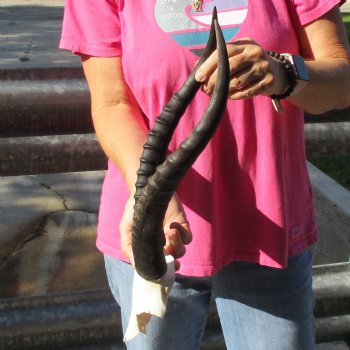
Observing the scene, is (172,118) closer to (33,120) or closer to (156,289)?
(156,289)

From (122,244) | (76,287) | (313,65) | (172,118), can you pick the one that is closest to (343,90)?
(313,65)

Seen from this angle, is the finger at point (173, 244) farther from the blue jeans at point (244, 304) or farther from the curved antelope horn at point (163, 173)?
the blue jeans at point (244, 304)

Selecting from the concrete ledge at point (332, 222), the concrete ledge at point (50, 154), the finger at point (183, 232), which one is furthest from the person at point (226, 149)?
the concrete ledge at point (332, 222)

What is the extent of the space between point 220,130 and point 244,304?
446 millimetres

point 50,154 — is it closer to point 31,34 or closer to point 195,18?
point 195,18

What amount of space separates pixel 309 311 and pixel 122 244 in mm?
556

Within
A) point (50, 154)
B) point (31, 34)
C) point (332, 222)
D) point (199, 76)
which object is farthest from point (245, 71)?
point (31, 34)

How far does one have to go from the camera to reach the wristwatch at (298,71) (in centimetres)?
163

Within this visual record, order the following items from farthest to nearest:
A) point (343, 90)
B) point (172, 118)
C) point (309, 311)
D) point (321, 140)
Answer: point (321, 140)
point (309, 311)
point (343, 90)
point (172, 118)

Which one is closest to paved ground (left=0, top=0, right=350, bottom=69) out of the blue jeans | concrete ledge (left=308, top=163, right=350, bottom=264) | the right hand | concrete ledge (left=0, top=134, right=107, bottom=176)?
concrete ledge (left=308, top=163, right=350, bottom=264)

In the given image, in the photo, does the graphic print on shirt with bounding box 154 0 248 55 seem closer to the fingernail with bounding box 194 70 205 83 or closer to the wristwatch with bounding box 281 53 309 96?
the wristwatch with bounding box 281 53 309 96

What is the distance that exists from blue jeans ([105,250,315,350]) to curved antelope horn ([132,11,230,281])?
314 millimetres

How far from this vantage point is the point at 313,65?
5.59 ft

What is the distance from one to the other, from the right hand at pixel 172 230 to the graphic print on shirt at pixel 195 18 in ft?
1.16
